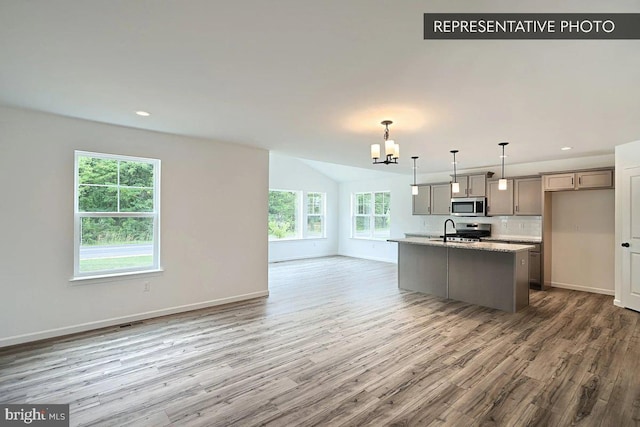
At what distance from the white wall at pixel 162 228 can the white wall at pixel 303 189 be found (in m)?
3.87

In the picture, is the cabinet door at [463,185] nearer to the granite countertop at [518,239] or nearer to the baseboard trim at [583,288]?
the granite countertop at [518,239]

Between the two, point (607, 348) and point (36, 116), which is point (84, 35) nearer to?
point (36, 116)

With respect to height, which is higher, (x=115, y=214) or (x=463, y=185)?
(x=463, y=185)

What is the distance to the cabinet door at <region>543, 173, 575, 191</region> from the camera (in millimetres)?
5516

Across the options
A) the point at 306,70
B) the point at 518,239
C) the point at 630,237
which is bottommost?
the point at 518,239

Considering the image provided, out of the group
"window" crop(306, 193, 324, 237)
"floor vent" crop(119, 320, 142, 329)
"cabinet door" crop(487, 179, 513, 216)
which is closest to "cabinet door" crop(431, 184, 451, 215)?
"cabinet door" crop(487, 179, 513, 216)

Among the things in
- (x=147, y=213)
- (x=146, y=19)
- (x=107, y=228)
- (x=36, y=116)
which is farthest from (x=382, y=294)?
(x=36, y=116)

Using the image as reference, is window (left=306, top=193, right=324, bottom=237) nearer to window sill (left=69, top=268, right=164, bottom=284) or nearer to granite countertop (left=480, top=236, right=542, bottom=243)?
granite countertop (left=480, top=236, right=542, bottom=243)

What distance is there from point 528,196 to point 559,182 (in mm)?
576

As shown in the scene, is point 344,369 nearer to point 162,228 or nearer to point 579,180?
point 162,228

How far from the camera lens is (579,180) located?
5.42 m

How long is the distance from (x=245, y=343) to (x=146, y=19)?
3.01 metres

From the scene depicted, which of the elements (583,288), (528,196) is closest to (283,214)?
(528,196)

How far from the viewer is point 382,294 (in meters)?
5.44
